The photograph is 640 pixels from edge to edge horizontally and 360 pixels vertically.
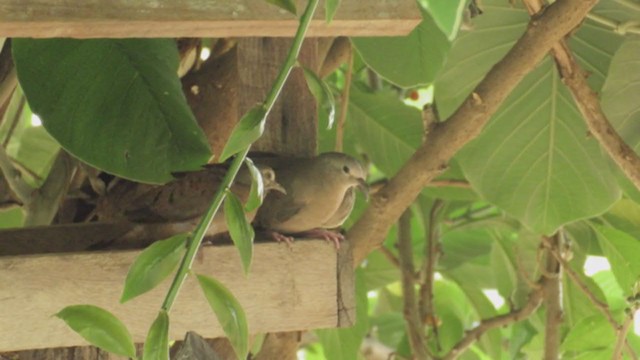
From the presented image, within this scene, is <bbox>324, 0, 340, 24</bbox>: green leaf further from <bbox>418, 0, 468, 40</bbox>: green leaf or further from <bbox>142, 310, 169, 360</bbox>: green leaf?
<bbox>142, 310, 169, 360</bbox>: green leaf

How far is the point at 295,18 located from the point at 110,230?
33 cm

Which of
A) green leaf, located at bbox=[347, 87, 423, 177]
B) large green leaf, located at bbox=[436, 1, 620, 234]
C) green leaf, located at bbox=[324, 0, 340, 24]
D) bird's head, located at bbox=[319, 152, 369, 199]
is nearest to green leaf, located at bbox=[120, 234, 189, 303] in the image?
green leaf, located at bbox=[324, 0, 340, 24]

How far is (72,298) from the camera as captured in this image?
3.71 ft

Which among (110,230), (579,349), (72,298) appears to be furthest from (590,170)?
(72,298)

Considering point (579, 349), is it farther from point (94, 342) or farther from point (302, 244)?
point (94, 342)

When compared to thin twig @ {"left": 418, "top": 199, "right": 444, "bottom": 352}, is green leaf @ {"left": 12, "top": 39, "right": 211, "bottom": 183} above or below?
below

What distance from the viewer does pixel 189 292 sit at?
119cm

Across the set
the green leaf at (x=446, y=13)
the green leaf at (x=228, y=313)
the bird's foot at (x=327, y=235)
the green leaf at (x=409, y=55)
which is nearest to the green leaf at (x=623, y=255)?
the green leaf at (x=409, y=55)

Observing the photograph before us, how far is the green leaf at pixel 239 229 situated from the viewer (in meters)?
0.88

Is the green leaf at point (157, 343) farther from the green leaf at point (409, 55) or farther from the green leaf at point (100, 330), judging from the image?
the green leaf at point (409, 55)

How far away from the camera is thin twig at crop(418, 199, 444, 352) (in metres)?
2.03

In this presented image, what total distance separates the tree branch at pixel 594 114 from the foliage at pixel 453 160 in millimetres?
128

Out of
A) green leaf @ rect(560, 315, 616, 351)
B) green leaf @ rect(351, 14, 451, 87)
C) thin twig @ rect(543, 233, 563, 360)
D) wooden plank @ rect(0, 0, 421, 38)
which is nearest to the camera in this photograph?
wooden plank @ rect(0, 0, 421, 38)

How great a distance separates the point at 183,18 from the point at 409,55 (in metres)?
0.54
